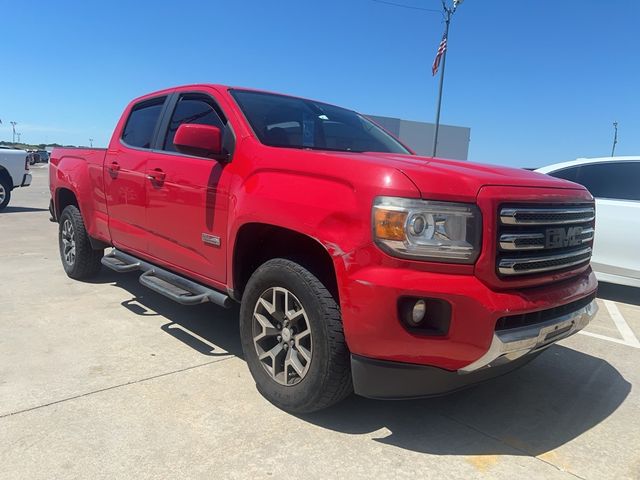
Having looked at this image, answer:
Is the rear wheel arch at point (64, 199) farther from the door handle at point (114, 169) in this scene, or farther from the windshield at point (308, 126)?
the windshield at point (308, 126)

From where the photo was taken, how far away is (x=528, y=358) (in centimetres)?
296

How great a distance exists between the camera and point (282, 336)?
3.02 m

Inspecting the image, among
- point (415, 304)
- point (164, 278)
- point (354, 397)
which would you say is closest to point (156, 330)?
point (164, 278)

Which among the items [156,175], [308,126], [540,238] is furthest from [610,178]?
[156,175]

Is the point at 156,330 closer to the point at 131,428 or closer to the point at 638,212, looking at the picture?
the point at 131,428

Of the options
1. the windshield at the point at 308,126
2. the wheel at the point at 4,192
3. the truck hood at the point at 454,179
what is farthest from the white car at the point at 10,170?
the truck hood at the point at 454,179

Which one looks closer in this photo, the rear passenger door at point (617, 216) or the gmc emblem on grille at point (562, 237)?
the gmc emblem on grille at point (562, 237)

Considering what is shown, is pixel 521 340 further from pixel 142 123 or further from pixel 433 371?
pixel 142 123

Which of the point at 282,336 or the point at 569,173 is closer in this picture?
the point at 282,336

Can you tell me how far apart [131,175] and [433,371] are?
3161mm

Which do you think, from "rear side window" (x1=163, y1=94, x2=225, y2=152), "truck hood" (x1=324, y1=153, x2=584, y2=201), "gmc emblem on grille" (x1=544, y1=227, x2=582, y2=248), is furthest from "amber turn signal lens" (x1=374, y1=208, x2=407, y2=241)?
"rear side window" (x1=163, y1=94, x2=225, y2=152)

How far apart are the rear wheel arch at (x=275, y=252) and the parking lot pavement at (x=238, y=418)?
0.74 m

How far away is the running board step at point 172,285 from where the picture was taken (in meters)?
3.54

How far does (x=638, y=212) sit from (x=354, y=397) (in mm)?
4583
